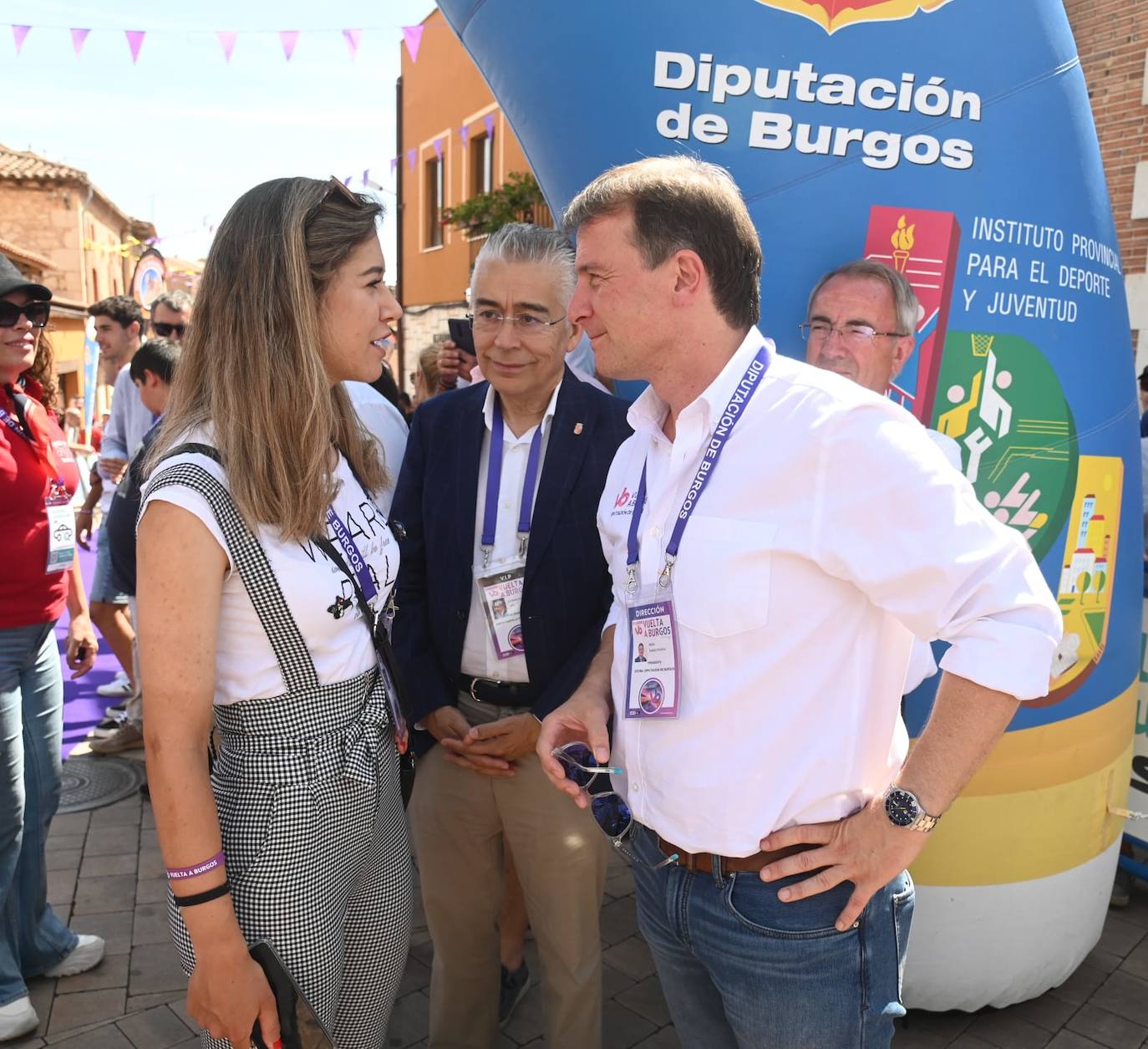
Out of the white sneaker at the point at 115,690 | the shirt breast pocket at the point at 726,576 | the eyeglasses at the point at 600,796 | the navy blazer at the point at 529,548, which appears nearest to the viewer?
the shirt breast pocket at the point at 726,576

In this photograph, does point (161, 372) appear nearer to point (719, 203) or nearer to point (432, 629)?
point (432, 629)

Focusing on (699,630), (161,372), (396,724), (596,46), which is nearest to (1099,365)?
(596,46)

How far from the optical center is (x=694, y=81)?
2.20 metres

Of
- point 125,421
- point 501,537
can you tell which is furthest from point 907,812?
point 125,421

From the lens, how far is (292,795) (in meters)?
1.51

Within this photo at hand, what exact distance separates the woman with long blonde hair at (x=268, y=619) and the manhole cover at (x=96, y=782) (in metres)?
2.95

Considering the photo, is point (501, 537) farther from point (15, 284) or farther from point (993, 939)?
point (993, 939)

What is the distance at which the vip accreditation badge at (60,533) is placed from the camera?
8.66ft

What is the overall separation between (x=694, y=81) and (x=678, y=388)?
1145mm

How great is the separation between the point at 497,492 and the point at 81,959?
6.83 feet

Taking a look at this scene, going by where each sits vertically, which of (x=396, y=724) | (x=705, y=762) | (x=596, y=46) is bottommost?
(x=396, y=724)

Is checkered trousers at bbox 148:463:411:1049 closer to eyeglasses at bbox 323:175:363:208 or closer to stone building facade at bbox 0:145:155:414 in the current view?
eyeglasses at bbox 323:175:363:208

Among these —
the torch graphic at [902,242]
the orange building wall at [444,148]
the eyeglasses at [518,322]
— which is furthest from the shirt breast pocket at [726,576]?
the orange building wall at [444,148]

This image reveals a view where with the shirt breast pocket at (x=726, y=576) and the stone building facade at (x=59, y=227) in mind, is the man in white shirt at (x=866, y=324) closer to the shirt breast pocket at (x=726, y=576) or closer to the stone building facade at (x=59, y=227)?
the shirt breast pocket at (x=726, y=576)
